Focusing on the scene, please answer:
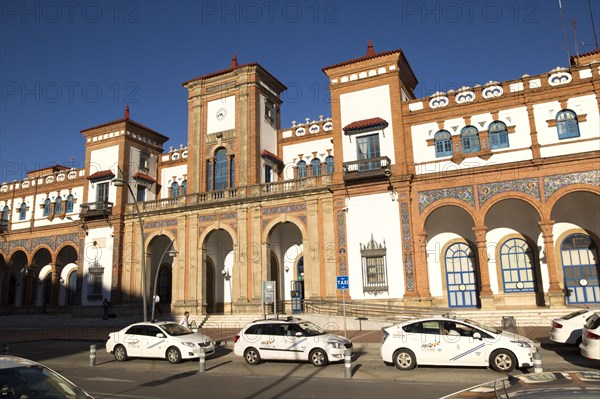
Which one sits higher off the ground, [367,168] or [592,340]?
[367,168]

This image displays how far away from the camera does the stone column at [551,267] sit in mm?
21703

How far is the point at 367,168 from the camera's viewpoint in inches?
1032

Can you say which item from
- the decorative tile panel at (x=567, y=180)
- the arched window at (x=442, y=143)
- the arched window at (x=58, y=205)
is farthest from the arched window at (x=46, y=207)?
the decorative tile panel at (x=567, y=180)

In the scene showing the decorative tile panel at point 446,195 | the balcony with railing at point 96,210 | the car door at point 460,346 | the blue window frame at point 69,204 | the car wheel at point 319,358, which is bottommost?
the car wheel at point 319,358

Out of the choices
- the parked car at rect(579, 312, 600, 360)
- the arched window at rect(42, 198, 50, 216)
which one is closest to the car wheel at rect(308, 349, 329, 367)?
the parked car at rect(579, 312, 600, 360)

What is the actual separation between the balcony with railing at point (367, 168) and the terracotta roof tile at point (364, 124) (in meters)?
2.08

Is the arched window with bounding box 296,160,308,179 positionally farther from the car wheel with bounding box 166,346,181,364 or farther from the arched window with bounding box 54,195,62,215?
the arched window with bounding box 54,195,62,215

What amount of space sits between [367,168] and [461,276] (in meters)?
7.86

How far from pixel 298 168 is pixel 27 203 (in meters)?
25.2

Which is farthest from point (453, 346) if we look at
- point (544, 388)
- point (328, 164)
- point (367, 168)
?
point (328, 164)

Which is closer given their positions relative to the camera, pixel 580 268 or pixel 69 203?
pixel 580 268

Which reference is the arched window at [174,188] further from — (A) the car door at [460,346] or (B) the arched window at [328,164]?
(A) the car door at [460,346]

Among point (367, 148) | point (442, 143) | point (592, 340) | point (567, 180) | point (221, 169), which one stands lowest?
point (592, 340)

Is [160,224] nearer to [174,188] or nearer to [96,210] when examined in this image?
[174,188]
